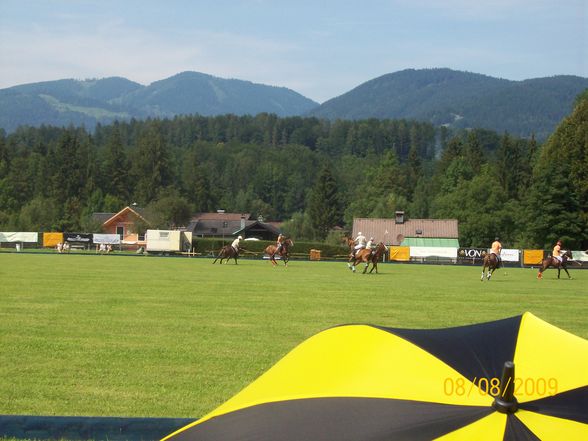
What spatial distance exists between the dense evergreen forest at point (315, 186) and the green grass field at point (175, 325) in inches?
2054

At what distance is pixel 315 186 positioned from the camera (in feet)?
387

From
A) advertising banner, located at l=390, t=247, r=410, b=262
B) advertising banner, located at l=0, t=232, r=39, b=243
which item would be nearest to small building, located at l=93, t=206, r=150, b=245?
advertising banner, located at l=0, t=232, r=39, b=243

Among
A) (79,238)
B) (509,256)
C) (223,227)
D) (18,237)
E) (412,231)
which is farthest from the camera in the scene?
(223,227)

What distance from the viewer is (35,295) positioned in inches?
782

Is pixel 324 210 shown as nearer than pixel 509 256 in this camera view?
No

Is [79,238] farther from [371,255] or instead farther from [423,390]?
[423,390]

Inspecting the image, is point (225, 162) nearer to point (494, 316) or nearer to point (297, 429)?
point (494, 316)

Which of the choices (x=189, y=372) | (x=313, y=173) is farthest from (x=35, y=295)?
(x=313, y=173)

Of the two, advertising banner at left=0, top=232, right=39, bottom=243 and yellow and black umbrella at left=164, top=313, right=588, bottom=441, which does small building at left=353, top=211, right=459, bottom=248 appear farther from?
yellow and black umbrella at left=164, top=313, right=588, bottom=441
